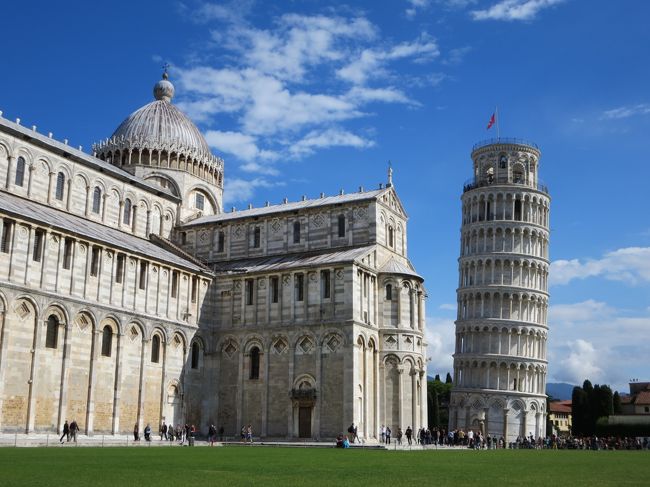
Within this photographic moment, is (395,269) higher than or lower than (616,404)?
higher

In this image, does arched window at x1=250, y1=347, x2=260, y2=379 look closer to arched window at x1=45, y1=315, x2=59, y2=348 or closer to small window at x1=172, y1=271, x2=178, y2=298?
small window at x1=172, y1=271, x2=178, y2=298

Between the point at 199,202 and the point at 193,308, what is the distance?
14.2 m

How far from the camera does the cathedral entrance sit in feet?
160

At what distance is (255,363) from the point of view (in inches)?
2047

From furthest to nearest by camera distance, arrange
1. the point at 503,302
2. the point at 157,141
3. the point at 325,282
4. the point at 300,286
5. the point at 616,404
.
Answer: the point at 616,404
the point at 503,302
the point at 157,141
the point at 300,286
the point at 325,282

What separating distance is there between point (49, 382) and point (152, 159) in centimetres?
2537

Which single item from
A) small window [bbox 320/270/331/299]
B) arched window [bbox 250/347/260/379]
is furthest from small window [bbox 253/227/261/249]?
arched window [bbox 250/347/260/379]

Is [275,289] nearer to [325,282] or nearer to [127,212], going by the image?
[325,282]

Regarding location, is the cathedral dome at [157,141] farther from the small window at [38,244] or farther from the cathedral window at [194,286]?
the small window at [38,244]

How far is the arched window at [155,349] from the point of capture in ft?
158

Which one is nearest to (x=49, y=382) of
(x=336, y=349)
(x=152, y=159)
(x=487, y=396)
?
(x=336, y=349)

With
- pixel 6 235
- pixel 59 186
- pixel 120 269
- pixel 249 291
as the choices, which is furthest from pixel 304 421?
pixel 59 186

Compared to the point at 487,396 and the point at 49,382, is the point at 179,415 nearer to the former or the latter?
the point at 49,382

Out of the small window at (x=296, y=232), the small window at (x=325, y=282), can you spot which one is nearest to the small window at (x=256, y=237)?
the small window at (x=296, y=232)
